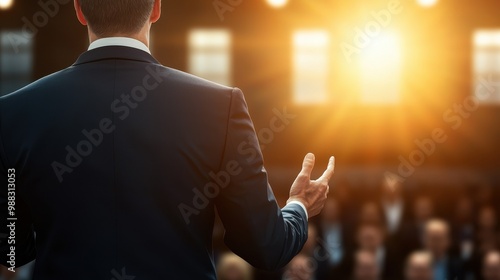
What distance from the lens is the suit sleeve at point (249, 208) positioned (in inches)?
57.4

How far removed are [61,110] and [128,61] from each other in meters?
0.16

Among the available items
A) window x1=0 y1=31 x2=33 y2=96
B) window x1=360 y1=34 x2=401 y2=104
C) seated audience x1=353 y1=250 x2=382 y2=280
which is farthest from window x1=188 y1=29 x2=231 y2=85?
seated audience x1=353 y1=250 x2=382 y2=280

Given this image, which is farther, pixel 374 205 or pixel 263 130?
pixel 263 130

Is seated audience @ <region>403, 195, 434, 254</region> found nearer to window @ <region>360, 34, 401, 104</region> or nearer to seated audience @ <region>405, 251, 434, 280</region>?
seated audience @ <region>405, 251, 434, 280</region>

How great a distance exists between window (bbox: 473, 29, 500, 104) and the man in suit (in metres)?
18.1

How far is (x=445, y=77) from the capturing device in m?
18.8

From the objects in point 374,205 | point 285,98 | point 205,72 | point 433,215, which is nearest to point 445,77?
point 285,98

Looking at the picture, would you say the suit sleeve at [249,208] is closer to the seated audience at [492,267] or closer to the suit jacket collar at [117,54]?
the suit jacket collar at [117,54]

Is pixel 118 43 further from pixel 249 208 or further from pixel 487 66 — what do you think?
pixel 487 66

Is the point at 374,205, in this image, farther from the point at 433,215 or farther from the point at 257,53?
the point at 257,53

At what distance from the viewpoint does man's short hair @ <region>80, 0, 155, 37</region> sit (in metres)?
1.47

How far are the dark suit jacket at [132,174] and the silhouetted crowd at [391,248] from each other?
20.5ft

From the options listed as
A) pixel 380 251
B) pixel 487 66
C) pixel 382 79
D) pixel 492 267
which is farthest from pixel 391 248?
pixel 487 66

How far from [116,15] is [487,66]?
18.5 metres
